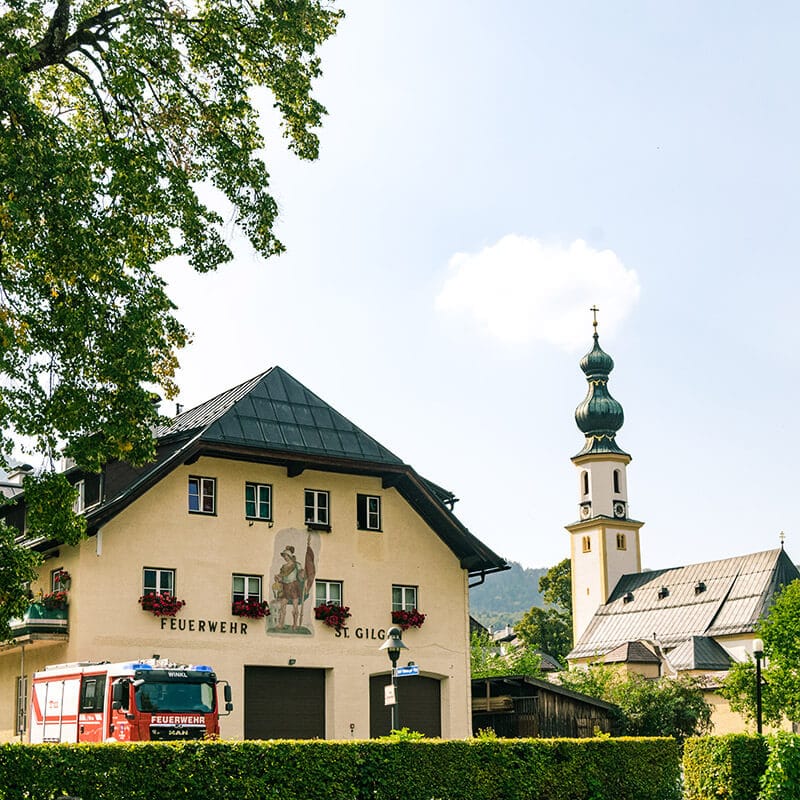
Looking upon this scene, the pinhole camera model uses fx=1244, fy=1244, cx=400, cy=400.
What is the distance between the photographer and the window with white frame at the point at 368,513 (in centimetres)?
3681

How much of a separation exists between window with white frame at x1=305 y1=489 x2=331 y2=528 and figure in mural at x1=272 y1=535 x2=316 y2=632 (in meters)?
0.91

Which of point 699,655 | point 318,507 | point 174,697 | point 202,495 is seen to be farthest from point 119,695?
point 699,655

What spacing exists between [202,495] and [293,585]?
3.65 meters

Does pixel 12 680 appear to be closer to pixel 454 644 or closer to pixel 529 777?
pixel 454 644

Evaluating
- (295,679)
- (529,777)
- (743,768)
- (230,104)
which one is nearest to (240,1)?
(230,104)

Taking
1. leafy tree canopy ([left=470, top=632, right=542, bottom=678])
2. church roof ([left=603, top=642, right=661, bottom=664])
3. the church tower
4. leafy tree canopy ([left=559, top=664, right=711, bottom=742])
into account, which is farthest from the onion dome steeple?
leafy tree canopy ([left=559, top=664, right=711, bottom=742])

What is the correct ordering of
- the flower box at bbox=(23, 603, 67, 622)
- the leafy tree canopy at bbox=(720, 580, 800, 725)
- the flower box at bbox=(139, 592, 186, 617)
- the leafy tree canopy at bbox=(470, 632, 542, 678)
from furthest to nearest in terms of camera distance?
the leafy tree canopy at bbox=(470, 632, 542, 678)
the leafy tree canopy at bbox=(720, 580, 800, 725)
the flower box at bbox=(139, 592, 186, 617)
the flower box at bbox=(23, 603, 67, 622)

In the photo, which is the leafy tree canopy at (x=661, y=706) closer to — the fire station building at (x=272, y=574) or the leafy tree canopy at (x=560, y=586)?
the fire station building at (x=272, y=574)

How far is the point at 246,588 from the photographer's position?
3416cm

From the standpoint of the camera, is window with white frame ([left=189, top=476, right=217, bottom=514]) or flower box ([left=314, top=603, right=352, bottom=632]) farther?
flower box ([left=314, top=603, right=352, bottom=632])

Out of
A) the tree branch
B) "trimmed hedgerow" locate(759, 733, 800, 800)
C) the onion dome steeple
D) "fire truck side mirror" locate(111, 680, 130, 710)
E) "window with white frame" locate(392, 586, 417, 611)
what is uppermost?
the onion dome steeple

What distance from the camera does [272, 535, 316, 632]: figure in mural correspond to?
1356 inches

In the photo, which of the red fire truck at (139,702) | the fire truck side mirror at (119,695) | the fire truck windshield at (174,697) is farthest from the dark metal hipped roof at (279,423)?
the fire truck side mirror at (119,695)

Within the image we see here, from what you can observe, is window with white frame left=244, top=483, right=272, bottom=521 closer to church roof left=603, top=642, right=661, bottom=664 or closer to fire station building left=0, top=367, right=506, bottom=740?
fire station building left=0, top=367, right=506, bottom=740
